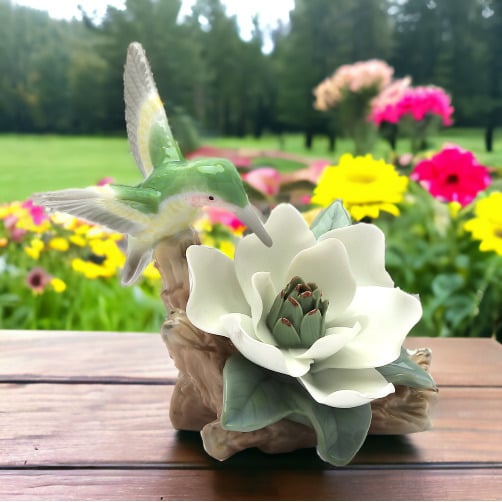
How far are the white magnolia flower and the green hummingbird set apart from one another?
1.3 inches

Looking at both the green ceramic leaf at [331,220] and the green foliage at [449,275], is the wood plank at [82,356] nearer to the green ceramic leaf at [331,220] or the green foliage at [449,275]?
the green ceramic leaf at [331,220]

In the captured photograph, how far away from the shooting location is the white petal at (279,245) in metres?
0.45

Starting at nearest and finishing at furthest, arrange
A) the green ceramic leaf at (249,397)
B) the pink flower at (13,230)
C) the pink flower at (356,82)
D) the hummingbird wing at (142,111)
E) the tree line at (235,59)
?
the green ceramic leaf at (249,397), the hummingbird wing at (142,111), the pink flower at (13,230), the pink flower at (356,82), the tree line at (235,59)

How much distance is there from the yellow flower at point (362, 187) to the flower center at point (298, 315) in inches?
11.2

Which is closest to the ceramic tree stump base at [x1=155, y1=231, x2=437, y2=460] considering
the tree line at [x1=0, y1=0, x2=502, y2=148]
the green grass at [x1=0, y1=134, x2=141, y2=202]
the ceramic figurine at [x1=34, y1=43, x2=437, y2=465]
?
Result: the ceramic figurine at [x1=34, y1=43, x2=437, y2=465]

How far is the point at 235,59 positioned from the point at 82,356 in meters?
1.35

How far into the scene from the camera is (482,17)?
184 cm

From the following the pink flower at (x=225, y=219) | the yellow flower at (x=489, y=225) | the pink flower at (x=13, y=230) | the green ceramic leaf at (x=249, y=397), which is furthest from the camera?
the pink flower at (x=13, y=230)

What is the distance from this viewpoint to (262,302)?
43 cm

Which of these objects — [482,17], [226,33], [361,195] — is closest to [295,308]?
[361,195]

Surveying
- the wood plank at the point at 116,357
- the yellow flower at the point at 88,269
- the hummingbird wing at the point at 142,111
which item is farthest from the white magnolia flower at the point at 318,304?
the yellow flower at the point at 88,269

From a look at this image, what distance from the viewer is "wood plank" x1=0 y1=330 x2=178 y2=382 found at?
0.61 metres

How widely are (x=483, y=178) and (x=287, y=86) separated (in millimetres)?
1037

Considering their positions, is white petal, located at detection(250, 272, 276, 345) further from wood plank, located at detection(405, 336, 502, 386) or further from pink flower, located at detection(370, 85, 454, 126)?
pink flower, located at detection(370, 85, 454, 126)
